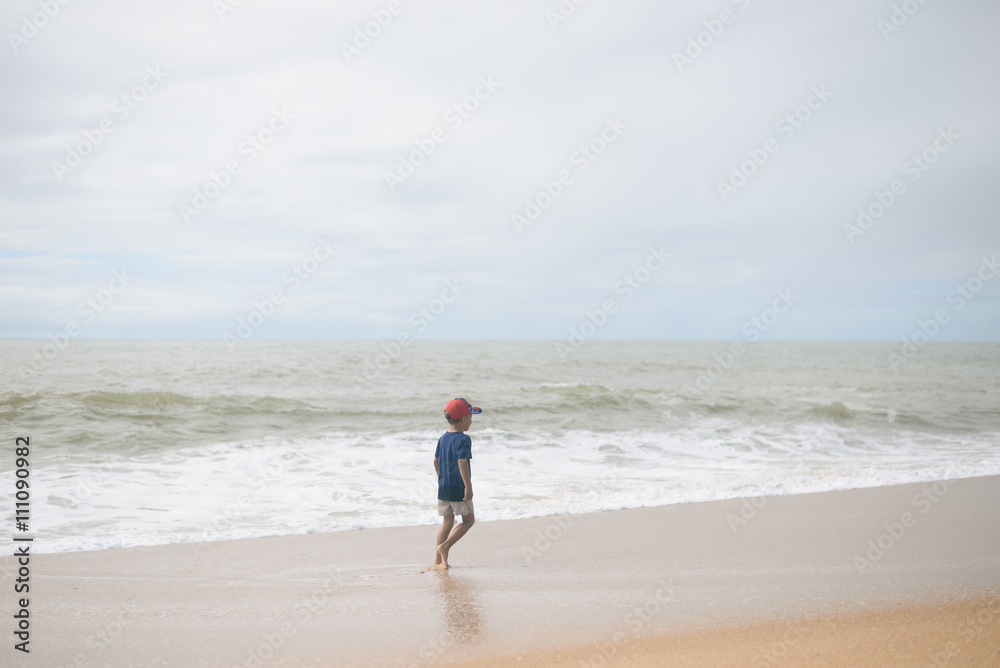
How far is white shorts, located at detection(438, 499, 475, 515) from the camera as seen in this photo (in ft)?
19.2

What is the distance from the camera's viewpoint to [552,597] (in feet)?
16.8

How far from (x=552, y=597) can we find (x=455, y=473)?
1.33 meters

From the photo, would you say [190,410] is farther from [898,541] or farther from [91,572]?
[898,541]

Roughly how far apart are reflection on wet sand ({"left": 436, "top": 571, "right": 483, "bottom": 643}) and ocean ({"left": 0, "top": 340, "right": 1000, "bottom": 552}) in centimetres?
257

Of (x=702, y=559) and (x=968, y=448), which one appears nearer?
(x=702, y=559)

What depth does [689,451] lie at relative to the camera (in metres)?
14.0

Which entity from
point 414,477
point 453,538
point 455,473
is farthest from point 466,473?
point 414,477

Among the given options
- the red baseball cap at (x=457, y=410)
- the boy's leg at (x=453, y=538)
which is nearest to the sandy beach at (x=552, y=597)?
the boy's leg at (x=453, y=538)

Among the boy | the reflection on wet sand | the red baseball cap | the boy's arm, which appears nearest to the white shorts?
the boy

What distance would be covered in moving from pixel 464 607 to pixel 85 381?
2452cm

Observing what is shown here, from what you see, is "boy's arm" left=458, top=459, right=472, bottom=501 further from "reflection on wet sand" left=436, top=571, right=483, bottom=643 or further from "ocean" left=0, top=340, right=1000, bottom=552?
"ocean" left=0, top=340, right=1000, bottom=552

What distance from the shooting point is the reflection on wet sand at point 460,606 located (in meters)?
4.43

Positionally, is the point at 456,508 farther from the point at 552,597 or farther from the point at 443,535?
the point at 552,597

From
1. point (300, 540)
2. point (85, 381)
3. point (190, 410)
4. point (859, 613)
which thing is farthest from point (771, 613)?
point (85, 381)
